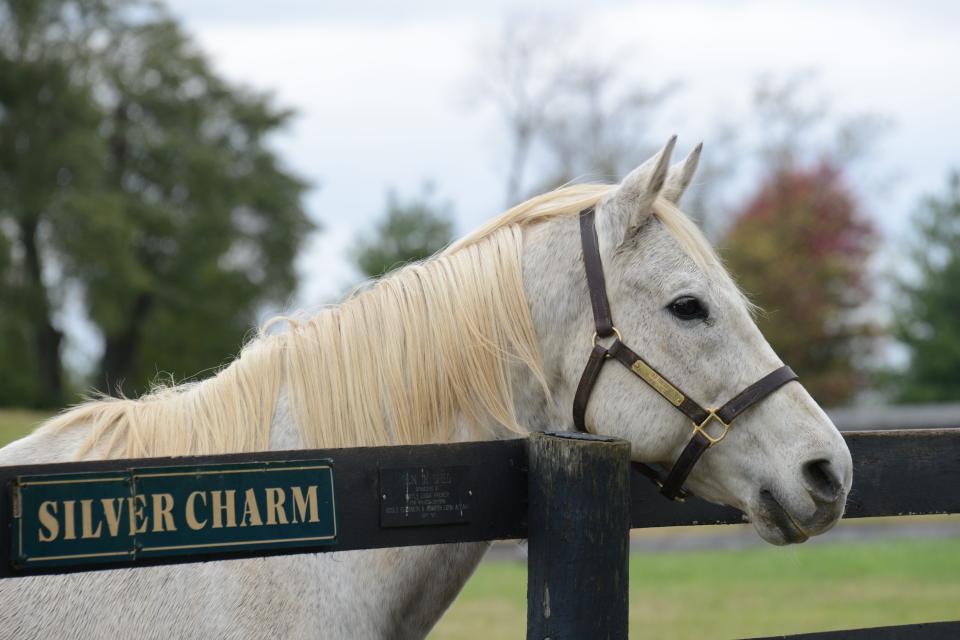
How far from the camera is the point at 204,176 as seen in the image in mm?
36000

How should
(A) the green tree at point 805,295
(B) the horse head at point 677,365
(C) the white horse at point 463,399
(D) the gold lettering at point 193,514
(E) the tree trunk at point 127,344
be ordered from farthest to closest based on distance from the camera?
(E) the tree trunk at point 127,344 < (A) the green tree at point 805,295 < (B) the horse head at point 677,365 < (C) the white horse at point 463,399 < (D) the gold lettering at point 193,514

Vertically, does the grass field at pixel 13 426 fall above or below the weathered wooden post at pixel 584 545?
above

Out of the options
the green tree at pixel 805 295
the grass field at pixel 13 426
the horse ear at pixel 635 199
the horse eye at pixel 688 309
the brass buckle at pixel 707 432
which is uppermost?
the green tree at pixel 805 295

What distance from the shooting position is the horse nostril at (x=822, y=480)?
8.66 ft

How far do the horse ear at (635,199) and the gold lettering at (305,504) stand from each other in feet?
4.20

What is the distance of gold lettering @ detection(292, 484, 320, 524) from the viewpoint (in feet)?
7.13

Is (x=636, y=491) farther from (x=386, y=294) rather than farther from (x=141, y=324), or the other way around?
(x=141, y=324)

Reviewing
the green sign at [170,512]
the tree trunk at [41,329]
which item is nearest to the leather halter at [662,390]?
the green sign at [170,512]

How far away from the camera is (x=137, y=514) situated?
2.06 metres

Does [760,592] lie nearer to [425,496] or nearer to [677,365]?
[677,365]

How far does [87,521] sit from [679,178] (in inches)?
81.8

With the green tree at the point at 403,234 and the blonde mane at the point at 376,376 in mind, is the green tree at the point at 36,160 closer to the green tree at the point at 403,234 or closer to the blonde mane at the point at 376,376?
the green tree at the point at 403,234

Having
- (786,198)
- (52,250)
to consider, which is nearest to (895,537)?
(786,198)

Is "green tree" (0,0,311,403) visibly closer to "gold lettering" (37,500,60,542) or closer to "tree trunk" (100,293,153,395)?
"tree trunk" (100,293,153,395)
